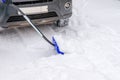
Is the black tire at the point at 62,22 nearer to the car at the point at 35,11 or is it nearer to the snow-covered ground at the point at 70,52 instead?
the snow-covered ground at the point at 70,52

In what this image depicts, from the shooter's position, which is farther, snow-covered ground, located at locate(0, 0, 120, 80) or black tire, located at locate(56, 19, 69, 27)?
black tire, located at locate(56, 19, 69, 27)

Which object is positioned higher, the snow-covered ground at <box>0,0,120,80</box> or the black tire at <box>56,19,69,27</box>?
the black tire at <box>56,19,69,27</box>

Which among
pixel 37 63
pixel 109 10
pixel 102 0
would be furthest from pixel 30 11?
pixel 102 0

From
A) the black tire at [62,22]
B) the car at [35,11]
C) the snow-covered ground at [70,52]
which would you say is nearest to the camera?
the snow-covered ground at [70,52]

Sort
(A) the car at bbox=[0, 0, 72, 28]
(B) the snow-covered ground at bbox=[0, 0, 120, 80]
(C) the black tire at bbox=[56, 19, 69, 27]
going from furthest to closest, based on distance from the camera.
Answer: (C) the black tire at bbox=[56, 19, 69, 27] → (A) the car at bbox=[0, 0, 72, 28] → (B) the snow-covered ground at bbox=[0, 0, 120, 80]

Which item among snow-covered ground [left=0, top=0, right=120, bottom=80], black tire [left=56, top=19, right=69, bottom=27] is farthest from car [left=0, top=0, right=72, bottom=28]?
snow-covered ground [left=0, top=0, right=120, bottom=80]

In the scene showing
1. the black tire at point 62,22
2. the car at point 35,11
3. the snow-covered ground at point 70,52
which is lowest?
the snow-covered ground at point 70,52

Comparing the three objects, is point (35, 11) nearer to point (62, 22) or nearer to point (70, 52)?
point (62, 22)

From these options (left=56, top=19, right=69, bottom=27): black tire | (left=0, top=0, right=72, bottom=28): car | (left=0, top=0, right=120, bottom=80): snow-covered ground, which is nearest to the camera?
(left=0, top=0, right=120, bottom=80): snow-covered ground

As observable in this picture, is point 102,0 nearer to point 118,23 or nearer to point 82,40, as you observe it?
point 118,23

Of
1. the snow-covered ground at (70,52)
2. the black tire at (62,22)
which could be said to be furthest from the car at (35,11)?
the snow-covered ground at (70,52)

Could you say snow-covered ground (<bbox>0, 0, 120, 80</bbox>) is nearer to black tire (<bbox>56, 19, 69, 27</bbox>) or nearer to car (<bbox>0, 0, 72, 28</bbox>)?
black tire (<bbox>56, 19, 69, 27</bbox>)

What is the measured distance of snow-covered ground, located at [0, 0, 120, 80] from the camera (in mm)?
3453

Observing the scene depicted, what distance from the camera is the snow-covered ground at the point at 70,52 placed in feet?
Result: 11.3
